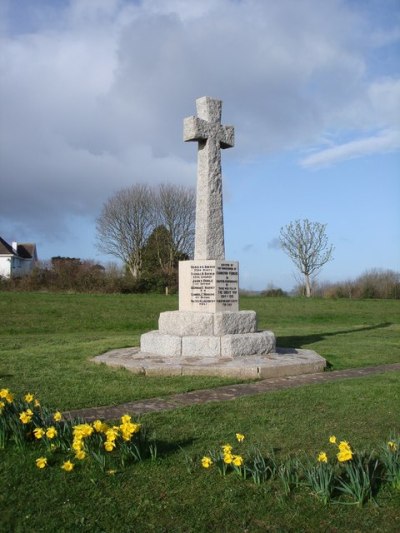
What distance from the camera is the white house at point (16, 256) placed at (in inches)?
2219

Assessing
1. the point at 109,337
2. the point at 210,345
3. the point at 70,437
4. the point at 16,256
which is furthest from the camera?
the point at 16,256

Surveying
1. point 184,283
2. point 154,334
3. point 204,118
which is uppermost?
point 204,118

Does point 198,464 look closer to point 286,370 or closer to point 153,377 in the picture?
point 153,377

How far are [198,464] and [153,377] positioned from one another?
13.0 feet

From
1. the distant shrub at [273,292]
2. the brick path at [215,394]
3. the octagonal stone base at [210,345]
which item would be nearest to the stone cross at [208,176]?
the octagonal stone base at [210,345]

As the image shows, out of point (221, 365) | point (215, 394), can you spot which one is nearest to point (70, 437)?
point (215, 394)

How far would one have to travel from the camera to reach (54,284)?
34875 mm

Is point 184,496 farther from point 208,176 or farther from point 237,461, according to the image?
point 208,176

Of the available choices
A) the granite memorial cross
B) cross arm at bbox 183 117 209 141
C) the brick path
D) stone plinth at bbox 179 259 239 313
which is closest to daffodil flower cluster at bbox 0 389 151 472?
the brick path

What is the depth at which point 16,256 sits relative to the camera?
59.4 m

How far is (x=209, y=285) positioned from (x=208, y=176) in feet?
7.14

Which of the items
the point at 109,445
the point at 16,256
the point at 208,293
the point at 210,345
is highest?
the point at 16,256

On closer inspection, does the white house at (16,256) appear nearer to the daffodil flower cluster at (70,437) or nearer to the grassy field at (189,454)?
the grassy field at (189,454)

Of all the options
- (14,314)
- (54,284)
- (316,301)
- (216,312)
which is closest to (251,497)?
(216,312)
